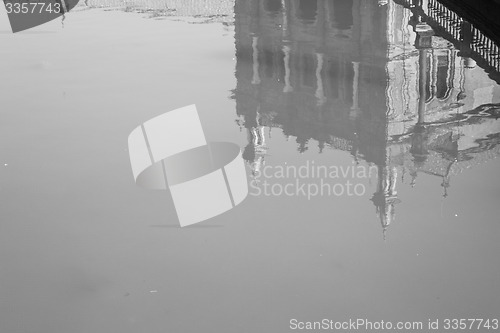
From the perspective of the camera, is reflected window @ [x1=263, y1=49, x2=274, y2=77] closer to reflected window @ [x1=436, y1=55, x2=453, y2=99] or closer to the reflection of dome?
reflected window @ [x1=436, y1=55, x2=453, y2=99]

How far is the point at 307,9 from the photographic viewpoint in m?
32.0

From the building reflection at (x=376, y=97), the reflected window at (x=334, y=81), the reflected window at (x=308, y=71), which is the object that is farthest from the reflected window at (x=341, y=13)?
the reflected window at (x=334, y=81)

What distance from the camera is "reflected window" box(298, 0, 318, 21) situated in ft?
96.2

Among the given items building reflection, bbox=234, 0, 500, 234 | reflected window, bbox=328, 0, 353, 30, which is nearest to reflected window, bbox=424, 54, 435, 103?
building reflection, bbox=234, 0, 500, 234

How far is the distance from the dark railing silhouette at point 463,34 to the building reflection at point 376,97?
0.67 feet

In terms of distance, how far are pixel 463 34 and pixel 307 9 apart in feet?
40.0

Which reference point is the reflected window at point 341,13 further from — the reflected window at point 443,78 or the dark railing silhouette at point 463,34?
the reflected window at point 443,78

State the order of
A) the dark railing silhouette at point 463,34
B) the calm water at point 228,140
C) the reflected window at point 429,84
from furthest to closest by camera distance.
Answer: the dark railing silhouette at point 463,34, the reflected window at point 429,84, the calm water at point 228,140

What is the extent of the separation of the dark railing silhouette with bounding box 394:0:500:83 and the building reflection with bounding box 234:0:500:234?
20 cm

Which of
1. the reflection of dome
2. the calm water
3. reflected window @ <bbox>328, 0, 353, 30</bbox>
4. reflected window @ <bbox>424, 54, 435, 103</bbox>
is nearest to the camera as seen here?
the calm water

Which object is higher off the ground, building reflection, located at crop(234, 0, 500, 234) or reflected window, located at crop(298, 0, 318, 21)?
building reflection, located at crop(234, 0, 500, 234)

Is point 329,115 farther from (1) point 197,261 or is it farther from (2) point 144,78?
(1) point 197,261

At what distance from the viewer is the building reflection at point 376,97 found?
1262 centimetres

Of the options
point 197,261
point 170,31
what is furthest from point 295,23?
point 197,261
